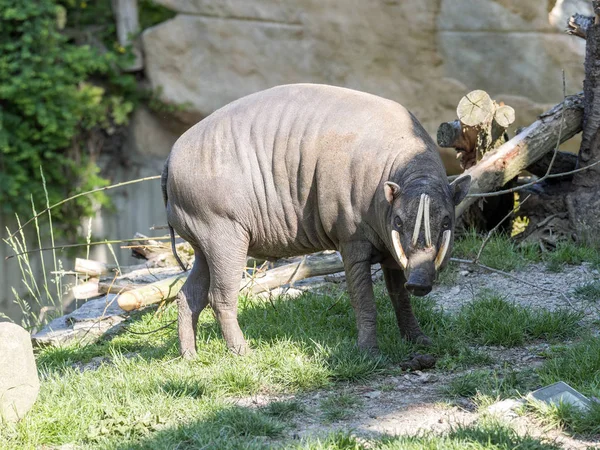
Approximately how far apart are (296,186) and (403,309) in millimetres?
1114

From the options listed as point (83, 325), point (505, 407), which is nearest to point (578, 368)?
point (505, 407)

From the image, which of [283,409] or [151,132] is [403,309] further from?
[151,132]

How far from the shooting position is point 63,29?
12320mm

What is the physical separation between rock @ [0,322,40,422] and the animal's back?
1446mm

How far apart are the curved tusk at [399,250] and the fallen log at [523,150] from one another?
233cm

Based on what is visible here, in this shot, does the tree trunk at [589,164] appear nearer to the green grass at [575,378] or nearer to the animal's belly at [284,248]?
the green grass at [575,378]

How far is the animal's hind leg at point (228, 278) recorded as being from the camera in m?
5.52

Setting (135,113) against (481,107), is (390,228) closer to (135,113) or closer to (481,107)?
(481,107)

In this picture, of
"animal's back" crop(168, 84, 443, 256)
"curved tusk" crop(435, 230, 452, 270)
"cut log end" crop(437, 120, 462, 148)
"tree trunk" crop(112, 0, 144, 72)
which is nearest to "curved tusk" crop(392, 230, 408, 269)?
"curved tusk" crop(435, 230, 452, 270)

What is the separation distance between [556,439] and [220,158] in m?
2.76

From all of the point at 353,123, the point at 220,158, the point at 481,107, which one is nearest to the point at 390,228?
the point at 353,123

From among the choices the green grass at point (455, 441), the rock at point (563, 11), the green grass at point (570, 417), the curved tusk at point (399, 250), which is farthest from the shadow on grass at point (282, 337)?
the rock at point (563, 11)

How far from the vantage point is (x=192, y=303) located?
5.77 m

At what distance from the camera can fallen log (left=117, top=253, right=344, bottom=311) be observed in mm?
6914
